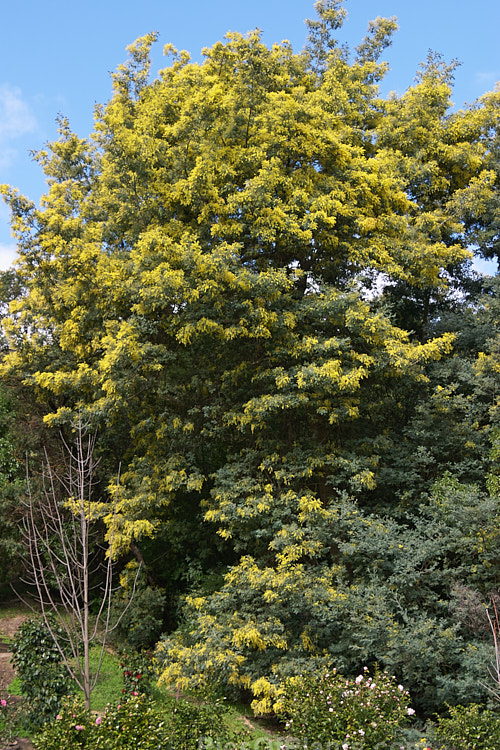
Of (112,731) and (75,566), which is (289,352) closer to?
(75,566)

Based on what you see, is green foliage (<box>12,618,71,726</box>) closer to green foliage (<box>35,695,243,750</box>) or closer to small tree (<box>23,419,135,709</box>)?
small tree (<box>23,419,135,709</box>)

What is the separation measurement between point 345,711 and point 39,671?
394cm

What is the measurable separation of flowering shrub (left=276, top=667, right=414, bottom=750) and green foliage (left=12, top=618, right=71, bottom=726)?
9.58 feet

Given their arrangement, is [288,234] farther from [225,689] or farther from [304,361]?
[225,689]

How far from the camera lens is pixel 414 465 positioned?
1080 cm

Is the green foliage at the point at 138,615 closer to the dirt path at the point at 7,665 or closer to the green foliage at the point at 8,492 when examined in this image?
the dirt path at the point at 7,665

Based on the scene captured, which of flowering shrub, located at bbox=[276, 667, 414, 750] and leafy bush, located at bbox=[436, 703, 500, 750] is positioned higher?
flowering shrub, located at bbox=[276, 667, 414, 750]

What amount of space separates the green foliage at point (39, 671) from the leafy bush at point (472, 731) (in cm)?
458

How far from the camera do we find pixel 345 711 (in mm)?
6637

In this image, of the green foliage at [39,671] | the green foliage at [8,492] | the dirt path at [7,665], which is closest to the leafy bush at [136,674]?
the green foliage at [39,671]

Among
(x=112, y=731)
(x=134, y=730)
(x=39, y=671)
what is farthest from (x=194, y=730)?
(x=39, y=671)

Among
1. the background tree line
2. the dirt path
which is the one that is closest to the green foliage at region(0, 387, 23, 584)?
the background tree line

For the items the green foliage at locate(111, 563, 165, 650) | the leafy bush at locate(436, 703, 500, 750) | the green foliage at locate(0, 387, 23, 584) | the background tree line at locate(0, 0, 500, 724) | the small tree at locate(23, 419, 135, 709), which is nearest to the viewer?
the small tree at locate(23, 419, 135, 709)

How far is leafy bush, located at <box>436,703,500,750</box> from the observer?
6.56 metres
